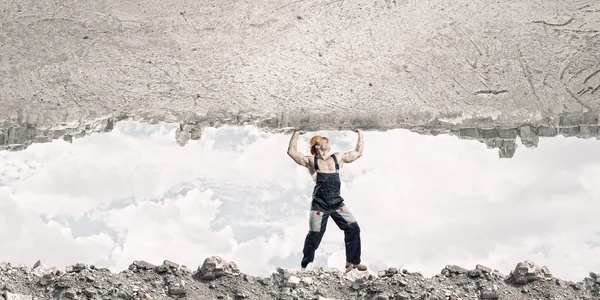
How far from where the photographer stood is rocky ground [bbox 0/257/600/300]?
14.7 ft

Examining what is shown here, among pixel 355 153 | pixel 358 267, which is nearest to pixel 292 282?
pixel 358 267

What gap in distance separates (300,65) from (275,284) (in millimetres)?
1562

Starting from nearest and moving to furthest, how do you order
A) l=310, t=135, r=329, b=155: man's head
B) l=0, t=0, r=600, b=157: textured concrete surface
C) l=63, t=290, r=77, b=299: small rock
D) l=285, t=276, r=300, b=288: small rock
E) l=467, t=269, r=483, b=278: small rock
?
l=63, t=290, r=77, b=299: small rock < l=285, t=276, r=300, b=288: small rock < l=467, t=269, r=483, b=278: small rock < l=310, t=135, r=329, b=155: man's head < l=0, t=0, r=600, b=157: textured concrete surface

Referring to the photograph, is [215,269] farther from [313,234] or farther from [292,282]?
[313,234]

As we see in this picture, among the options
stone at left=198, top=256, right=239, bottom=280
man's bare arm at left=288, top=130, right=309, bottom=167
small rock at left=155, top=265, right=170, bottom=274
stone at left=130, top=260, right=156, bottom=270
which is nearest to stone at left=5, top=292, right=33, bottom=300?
stone at left=130, top=260, right=156, bottom=270

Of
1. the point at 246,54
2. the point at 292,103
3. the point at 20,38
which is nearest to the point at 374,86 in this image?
the point at 292,103

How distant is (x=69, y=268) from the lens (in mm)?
4574

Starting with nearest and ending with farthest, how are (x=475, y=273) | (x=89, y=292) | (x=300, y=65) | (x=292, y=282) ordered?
(x=89, y=292), (x=292, y=282), (x=475, y=273), (x=300, y=65)

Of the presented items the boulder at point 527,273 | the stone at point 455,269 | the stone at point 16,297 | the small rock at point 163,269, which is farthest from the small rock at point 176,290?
the boulder at point 527,273

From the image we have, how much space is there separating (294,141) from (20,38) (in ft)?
7.16

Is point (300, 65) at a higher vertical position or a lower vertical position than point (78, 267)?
higher

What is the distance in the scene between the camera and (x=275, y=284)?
4.59 m

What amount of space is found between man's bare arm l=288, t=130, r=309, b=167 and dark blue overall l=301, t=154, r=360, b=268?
8 cm

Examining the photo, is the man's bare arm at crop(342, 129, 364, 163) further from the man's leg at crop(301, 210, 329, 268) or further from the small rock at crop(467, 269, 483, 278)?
the small rock at crop(467, 269, 483, 278)
